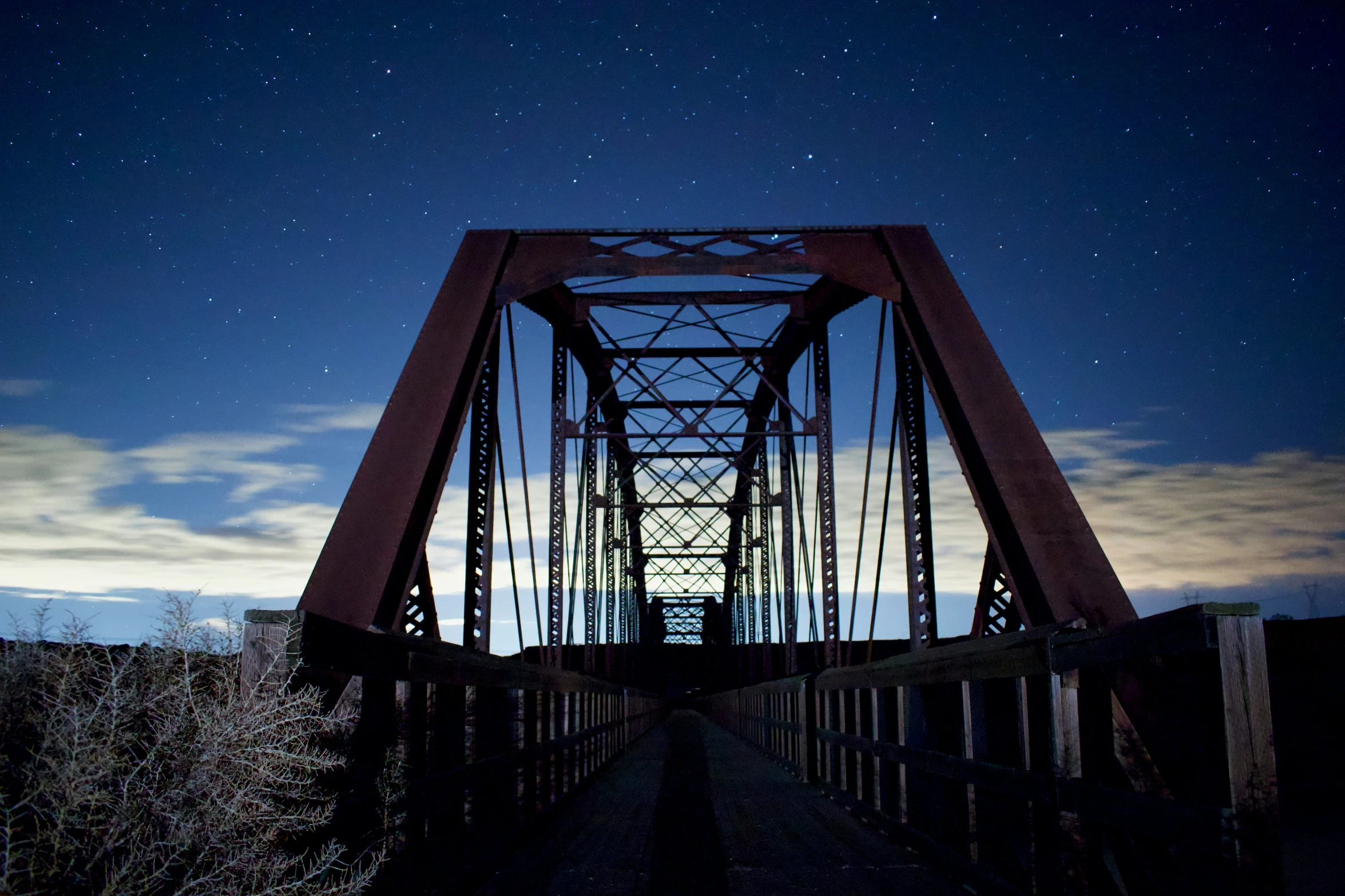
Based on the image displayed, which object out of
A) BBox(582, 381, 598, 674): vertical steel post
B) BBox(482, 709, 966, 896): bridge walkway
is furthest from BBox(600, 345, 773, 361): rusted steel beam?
BBox(482, 709, 966, 896): bridge walkway

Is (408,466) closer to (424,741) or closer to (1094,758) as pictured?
(424,741)

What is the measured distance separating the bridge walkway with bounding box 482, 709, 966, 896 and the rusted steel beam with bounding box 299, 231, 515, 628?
76.1 inches

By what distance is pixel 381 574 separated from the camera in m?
6.46

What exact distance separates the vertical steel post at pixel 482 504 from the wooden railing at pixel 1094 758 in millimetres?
4270

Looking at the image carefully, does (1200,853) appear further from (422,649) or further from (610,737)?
(610,737)

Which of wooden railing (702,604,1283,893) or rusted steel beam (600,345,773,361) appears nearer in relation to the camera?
wooden railing (702,604,1283,893)

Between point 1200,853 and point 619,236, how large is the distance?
30.5 feet

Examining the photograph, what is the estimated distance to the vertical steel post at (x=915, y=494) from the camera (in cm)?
891

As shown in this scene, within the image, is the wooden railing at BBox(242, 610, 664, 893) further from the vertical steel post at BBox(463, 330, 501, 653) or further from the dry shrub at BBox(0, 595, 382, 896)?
the vertical steel post at BBox(463, 330, 501, 653)

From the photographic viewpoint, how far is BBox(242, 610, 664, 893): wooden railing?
305 centimetres

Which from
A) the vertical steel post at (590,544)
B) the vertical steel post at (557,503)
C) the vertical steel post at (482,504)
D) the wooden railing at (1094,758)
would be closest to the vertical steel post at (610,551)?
the vertical steel post at (590,544)

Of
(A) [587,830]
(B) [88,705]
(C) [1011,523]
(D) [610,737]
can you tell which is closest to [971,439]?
(C) [1011,523]

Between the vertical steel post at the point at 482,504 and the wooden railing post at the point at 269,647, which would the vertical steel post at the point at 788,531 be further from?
the wooden railing post at the point at 269,647

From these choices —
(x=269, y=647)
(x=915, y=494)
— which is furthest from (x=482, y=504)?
(x=269, y=647)
